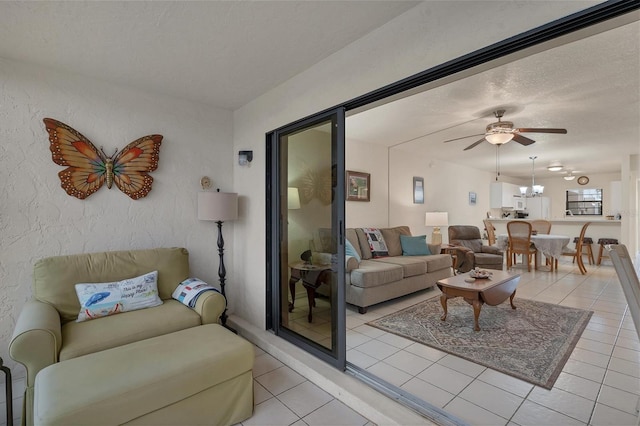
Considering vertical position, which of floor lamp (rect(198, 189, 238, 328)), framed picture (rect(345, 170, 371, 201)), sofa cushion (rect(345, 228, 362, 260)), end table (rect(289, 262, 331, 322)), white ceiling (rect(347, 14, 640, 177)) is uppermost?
white ceiling (rect(347, 14, 640, 177))

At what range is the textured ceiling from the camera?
5.90ft

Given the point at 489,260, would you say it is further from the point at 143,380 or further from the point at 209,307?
the point at 143,380

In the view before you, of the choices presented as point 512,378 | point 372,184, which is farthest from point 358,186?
point 512,378

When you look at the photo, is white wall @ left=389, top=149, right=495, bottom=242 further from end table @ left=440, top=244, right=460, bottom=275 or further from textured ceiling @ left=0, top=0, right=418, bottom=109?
textured ceiling @ left=0, top=0, right=418, bottom=109

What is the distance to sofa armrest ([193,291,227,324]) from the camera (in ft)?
8.09

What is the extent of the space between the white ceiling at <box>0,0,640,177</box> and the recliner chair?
8.15 ft

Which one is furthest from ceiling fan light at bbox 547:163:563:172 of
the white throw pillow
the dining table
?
the white throw pillow

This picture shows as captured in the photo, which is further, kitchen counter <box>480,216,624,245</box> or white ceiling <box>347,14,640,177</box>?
kitchen counter <box>480,216,624,245</box>

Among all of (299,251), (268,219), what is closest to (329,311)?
(299,251)

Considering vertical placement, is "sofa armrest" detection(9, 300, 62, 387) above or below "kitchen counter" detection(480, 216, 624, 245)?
below

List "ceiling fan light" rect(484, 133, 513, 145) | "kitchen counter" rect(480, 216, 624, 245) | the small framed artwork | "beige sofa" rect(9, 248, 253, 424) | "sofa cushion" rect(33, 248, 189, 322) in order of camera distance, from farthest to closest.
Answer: "kitchen counter" rect(480, 216, 624, 245)
the small framed artwork
"ceiling fan light" rect(484, 133, 513, 145)
"sofa cushion" rect(33, 248, 189, 322)
"beige sofa" rect(9, 248, 253, 424)

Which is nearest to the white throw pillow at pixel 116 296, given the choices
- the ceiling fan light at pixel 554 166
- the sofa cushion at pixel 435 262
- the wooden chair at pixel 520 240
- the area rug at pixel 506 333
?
the area rug at pixel 506 333

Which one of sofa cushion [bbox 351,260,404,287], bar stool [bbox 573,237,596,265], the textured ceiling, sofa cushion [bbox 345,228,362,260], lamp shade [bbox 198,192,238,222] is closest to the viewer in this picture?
the textured ceiling

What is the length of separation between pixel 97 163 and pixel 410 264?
3.81 meters
